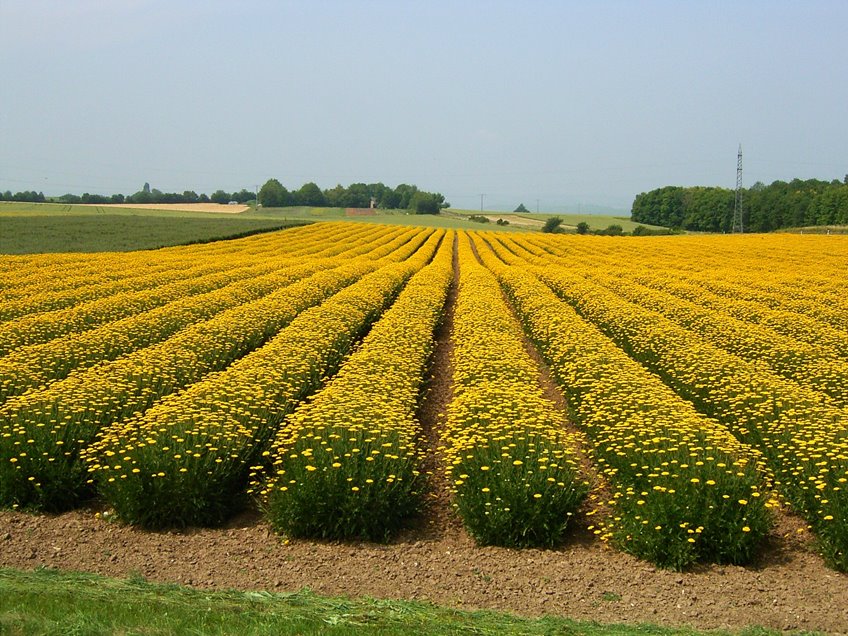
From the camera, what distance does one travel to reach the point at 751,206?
117 m

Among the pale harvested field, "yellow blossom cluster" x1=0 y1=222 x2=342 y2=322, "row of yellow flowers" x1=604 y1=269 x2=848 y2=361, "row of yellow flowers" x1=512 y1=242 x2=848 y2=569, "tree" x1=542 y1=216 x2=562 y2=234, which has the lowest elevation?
"row of yellow flowers" x1=512 y1=242 x2=848 y2=569

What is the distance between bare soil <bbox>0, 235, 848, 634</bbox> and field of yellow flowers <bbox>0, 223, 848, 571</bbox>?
0.24 metres

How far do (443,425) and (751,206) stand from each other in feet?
382

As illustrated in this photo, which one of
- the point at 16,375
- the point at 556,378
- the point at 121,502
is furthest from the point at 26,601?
the point at 556,378

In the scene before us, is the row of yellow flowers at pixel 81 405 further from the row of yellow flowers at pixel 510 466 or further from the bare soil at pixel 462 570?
the row of yellow flowers at pixel 510 466

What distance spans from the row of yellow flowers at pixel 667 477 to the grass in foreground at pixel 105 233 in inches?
1579

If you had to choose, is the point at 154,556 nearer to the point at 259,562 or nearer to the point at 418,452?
the point at 259,562

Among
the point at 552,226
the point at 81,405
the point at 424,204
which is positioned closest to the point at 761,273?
the point at 81,405

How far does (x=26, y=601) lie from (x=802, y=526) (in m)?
7.76

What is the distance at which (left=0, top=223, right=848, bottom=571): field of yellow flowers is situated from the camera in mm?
8391

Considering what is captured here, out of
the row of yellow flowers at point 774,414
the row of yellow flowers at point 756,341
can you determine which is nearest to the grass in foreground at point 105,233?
the row of yellow flowers at point 756,341

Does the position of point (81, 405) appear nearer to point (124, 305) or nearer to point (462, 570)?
point (462, 570)

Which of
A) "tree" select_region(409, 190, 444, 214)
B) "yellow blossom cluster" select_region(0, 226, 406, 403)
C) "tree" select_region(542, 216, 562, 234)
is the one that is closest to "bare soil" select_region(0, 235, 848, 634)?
"yellow blossom cluster" select_region(0, 226, 406, 403)

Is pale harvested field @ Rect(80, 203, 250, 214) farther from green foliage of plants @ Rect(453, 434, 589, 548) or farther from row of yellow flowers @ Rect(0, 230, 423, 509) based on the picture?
green foliage of plants @ Rect(453, 434, 589, 548)
